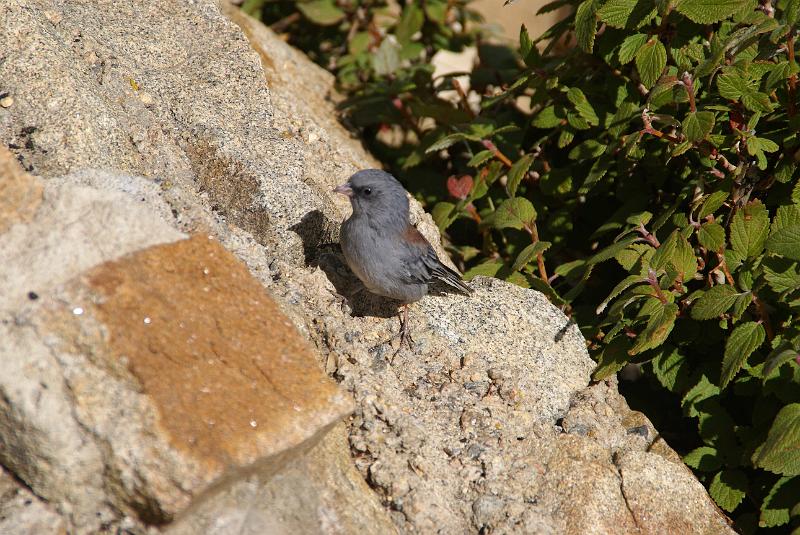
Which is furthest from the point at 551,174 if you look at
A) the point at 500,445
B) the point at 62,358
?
the point at 62,358

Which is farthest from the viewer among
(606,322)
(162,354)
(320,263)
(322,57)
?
(322,57)

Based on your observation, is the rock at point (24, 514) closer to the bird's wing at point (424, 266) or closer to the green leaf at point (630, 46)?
the bird's wing at point (424, 266)

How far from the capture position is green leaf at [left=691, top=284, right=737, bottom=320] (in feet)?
11.1

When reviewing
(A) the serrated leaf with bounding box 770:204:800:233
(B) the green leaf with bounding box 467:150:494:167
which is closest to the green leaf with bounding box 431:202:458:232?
(B) the green leaf with bounding box 467:150:494:167

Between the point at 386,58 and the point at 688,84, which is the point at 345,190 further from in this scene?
the point at 386,58

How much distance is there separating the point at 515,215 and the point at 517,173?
26 centimetres

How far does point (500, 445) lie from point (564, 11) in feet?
20.1

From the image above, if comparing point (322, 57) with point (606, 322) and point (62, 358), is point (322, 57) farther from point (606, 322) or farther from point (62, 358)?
point (62, 358)

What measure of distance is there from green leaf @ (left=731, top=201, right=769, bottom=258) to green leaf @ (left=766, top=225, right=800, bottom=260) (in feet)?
1.01

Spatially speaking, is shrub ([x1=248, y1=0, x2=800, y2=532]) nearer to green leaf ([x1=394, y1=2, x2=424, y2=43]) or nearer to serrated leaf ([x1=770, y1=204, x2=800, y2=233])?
serrated leaf ([x1=770, y1=204, x2=800, y2=233])

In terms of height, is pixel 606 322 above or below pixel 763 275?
below

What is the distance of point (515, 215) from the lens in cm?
426

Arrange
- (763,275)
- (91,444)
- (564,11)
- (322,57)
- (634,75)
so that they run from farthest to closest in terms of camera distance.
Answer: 1. (564,11)
2. (322,57)
3. (634,75)
4. (763,275)
5. (91,444)

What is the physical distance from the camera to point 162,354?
2.66 meters
